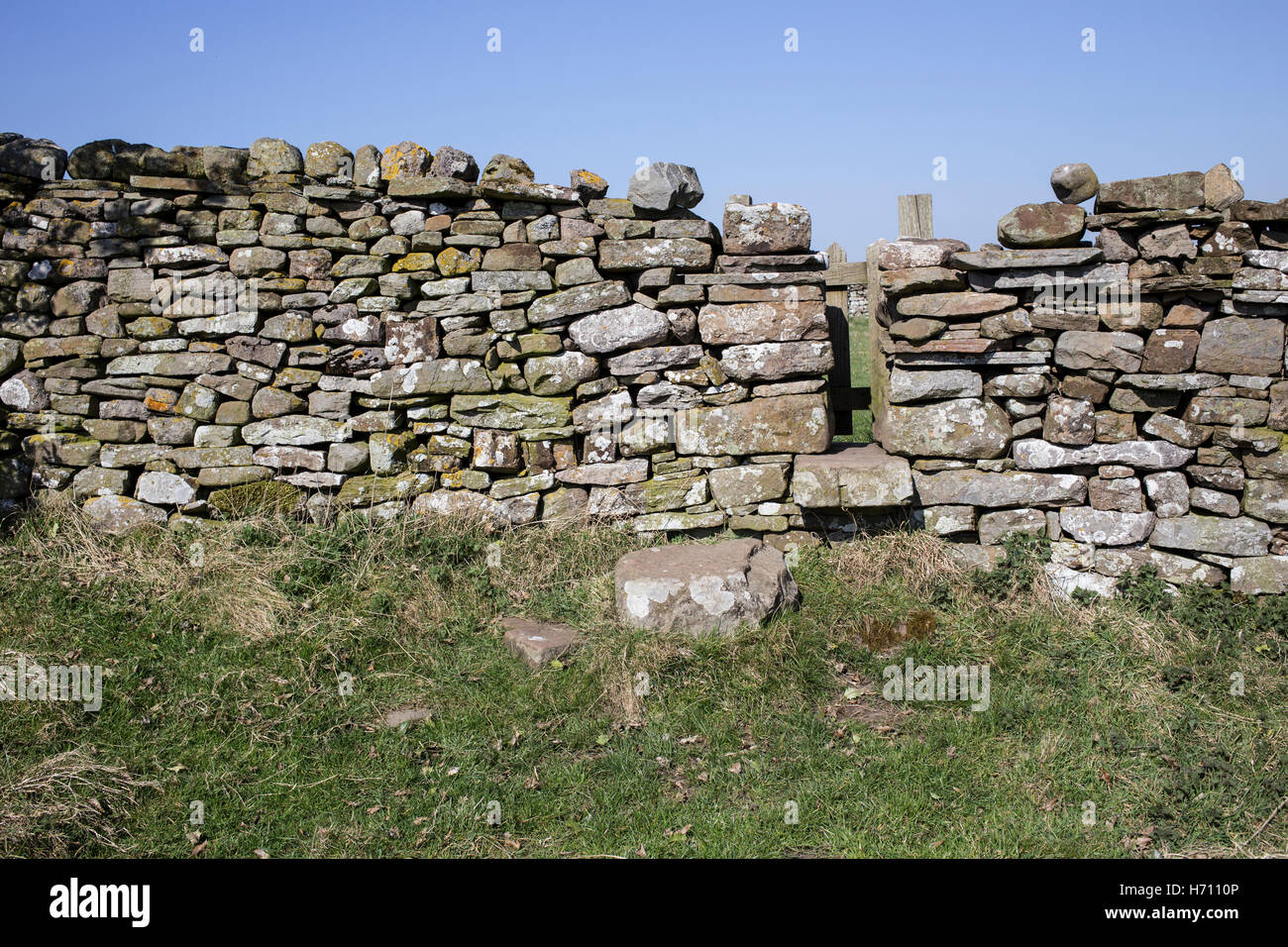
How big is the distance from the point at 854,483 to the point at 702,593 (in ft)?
4.70

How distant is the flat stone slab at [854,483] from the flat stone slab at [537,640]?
6.12 ft

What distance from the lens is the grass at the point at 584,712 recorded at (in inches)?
150

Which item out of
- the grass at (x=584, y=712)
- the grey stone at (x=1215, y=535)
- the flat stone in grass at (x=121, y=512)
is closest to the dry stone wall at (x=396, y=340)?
the flat stone in grass at (x=121, y=512)

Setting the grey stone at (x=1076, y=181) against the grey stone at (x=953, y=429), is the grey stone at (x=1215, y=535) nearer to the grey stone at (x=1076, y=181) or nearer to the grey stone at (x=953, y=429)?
the grey stone at (x=953, y=429)

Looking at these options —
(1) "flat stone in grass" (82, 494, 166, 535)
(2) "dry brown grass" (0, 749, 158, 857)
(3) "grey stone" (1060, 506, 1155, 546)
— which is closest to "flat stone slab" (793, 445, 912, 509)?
(3) "grey stone" (1060, 506, 1155, 546)

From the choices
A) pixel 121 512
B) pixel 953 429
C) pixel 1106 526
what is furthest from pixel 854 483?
pixel 121 512

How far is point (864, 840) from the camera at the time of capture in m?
3.72

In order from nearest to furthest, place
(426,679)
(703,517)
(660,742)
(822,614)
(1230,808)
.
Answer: (1230,808) → (660,742) → (426,679) → (822,614) → (703,517)

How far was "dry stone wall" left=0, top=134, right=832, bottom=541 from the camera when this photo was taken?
600 cm

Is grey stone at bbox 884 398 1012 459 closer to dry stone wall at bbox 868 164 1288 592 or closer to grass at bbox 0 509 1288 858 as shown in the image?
dry stone wall at bbox 868 164 1288 592
